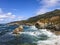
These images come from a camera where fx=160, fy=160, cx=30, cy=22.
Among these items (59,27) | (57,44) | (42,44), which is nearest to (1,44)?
(42,44)

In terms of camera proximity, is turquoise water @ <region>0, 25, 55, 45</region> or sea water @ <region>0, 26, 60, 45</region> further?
turquoise water @ <region>0, 25, 55, 45</region>

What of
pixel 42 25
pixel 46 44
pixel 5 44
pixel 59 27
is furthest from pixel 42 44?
pixel 42 25

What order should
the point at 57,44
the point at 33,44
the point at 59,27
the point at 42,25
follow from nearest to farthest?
the point at 57,44 < the point at 33,44 < the point at 59,27 < the point at 42,25

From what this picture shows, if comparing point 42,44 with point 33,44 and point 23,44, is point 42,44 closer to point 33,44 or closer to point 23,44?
point 33,44

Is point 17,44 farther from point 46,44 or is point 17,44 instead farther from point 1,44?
point 46,44

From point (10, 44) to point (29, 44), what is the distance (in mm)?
4937

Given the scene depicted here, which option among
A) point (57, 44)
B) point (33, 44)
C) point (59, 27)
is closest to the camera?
point (57, 44)

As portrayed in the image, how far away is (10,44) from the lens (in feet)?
132

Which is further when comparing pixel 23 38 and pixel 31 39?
pixel 23 38

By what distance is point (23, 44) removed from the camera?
1569 inches

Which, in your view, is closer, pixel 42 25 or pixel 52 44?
pixel 52 44

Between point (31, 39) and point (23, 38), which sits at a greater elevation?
point (23, 38)

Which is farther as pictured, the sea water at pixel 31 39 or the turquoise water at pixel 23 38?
the turquoise water at pixel 23 38

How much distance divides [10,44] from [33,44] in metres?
6.01
